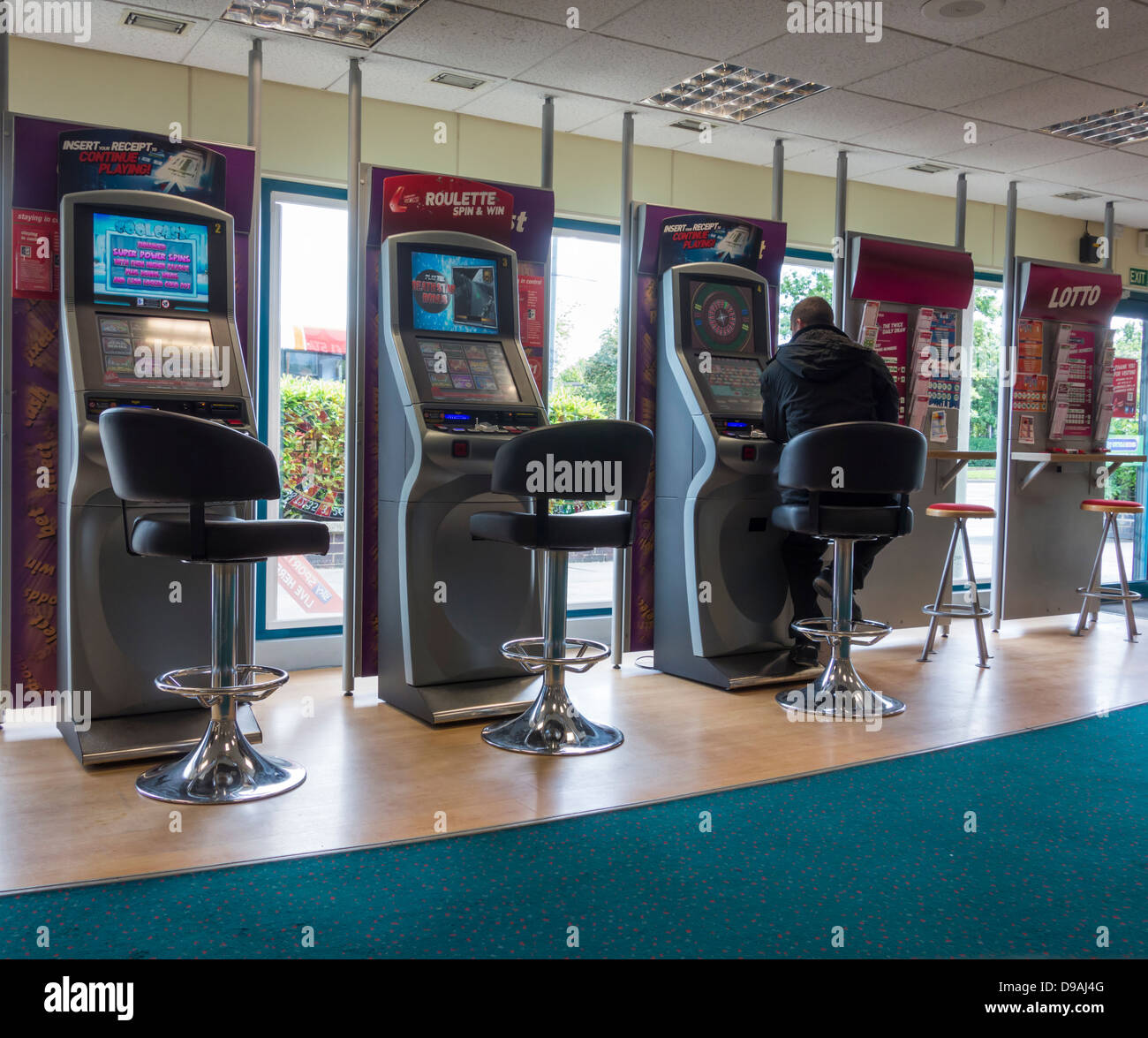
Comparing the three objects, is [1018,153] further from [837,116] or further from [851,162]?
[837,116]

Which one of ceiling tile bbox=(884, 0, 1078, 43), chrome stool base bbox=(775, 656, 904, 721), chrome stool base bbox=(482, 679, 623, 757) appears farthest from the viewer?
chrome stool base bbox=(775, 656, 904, 721)

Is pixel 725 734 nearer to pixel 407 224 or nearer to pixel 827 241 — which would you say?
pixel 407 224

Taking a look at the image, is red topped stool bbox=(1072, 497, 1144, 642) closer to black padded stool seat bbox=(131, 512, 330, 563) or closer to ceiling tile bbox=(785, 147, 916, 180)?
ceiling tile bbox=(785, 147, 916, 180)

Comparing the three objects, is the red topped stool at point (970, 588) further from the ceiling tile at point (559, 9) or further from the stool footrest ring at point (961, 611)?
the ceiling tile at point (559, 9)

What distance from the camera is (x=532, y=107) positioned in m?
5.20

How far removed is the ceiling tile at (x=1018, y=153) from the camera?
18.6 feet

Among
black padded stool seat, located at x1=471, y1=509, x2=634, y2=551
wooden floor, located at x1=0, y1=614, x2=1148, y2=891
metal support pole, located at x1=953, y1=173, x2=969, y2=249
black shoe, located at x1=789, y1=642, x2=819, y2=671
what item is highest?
metal support pole, located at x1=953, y1=173, x2=969, y2=249

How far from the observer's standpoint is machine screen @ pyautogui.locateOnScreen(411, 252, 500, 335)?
13.5ft

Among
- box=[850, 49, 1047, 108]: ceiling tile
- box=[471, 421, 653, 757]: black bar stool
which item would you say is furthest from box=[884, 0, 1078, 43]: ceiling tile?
box=[471, 421, 653, 757]: black bar stool

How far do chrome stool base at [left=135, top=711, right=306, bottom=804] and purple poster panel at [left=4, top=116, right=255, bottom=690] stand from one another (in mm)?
917

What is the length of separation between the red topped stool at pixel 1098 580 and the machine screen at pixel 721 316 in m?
2.72

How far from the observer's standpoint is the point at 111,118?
4562 mm

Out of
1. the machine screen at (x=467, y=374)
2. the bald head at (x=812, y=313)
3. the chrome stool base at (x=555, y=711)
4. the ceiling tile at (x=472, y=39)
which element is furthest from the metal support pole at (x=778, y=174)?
the chrome stool base at (x=555, y=711)
